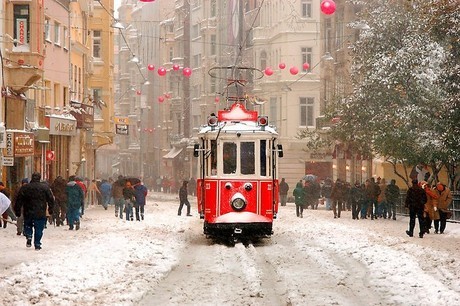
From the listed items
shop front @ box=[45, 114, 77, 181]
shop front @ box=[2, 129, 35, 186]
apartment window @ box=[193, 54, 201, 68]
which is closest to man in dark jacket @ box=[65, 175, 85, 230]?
shop front @ box=[2, 129, 35, 186]

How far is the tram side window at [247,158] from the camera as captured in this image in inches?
1030

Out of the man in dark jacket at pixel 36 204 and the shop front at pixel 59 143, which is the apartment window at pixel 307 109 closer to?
the shop front at pixel 59 143

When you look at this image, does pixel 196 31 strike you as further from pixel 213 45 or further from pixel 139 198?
pixel 139 198

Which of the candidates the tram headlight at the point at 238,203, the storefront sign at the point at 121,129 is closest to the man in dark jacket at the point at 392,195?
the tram headlight at the point at 238,203

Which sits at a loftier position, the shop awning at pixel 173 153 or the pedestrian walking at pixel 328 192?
the shop awning at pixel 173 153

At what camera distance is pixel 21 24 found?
3984 centimetres

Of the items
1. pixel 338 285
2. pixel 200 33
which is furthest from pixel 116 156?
pixel 338 285

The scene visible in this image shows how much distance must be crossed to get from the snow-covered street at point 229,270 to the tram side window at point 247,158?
70.2 inches

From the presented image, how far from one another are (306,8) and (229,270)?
182 ft

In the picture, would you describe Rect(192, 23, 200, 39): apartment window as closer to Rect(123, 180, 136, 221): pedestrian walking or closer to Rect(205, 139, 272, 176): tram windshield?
Rect(123, 180, 136, 221): pedestrian walking

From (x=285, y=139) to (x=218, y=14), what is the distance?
2462 cm

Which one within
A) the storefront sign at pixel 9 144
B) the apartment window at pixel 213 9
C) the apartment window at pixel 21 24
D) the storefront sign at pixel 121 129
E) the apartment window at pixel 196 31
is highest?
the apartment window at pixel 213 9

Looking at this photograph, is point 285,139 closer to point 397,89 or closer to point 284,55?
point 284,55

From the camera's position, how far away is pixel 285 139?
240 feet
